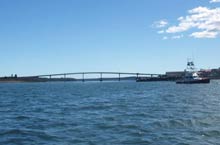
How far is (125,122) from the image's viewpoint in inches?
1137

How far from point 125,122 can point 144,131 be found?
4.40 meters

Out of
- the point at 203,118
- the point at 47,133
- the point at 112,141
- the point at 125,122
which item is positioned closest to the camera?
the point at 112,141

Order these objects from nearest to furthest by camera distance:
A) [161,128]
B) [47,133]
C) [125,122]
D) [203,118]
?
[47,133], [161,128], [125,122], [203,118]

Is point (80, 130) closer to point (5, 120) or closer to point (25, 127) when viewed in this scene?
point (25, 127)

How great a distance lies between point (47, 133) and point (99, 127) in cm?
377

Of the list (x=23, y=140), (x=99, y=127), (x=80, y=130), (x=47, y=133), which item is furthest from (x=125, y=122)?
(x=23, y=140)

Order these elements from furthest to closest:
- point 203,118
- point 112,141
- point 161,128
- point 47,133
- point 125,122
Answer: point 203,118, point 125,122, point 161,128, point 47,133, point 112,141

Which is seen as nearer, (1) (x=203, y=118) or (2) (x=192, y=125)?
(2) (x=192, y=125)

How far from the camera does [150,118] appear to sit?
31406 mm

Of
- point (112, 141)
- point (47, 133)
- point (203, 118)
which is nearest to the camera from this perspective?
point (112, 141)

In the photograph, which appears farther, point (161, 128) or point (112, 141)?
point (161, 128)

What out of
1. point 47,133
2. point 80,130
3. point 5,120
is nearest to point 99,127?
point 80,130

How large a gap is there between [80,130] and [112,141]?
4071 millimetres

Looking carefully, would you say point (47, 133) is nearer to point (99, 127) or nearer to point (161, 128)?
point (99, 127)
